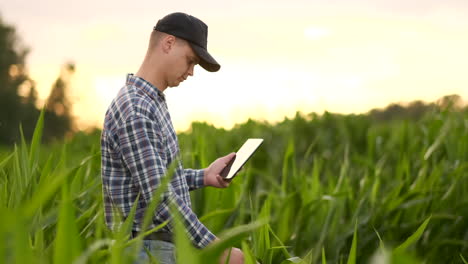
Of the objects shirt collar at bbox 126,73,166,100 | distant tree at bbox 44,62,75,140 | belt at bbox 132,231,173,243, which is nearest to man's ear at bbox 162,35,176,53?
shirt collar at bbox 126,73,166,100

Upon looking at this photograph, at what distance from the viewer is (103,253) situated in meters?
1.48

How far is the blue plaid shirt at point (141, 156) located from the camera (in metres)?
1.99

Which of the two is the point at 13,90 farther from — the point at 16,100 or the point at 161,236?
the point at 161,236

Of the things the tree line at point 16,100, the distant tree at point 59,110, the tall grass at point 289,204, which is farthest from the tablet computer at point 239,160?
the distant tree at point 59,110

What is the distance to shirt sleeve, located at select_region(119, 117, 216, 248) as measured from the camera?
1.97m

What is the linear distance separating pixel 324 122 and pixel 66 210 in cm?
613

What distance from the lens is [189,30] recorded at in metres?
2.20

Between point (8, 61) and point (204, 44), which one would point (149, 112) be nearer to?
point (204, 44)

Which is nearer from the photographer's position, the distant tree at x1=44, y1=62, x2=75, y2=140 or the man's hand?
the man's hand

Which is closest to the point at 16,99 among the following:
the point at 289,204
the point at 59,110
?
the point at 59,110

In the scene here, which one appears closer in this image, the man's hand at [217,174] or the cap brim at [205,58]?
the cap brim at [205,58]

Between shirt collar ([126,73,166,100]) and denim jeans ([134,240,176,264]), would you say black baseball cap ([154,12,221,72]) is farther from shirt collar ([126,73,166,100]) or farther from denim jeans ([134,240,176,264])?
denim jeans ([134,240,176,264])

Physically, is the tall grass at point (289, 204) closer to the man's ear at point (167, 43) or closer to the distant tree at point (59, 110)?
the man's ear at point (167, 43)

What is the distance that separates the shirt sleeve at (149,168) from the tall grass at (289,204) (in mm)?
114
